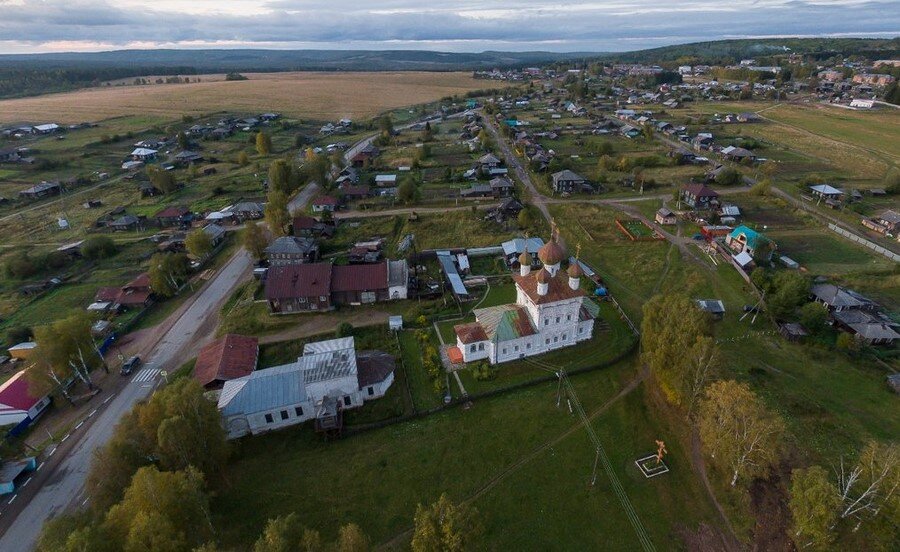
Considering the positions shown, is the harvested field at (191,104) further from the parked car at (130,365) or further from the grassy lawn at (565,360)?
the grassy lawn at (565,360)

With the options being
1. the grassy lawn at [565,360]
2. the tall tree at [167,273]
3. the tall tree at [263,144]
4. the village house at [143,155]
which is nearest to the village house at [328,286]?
the tall tree at [167,273]

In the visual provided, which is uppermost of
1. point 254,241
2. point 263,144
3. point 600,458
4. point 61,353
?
point 263,144

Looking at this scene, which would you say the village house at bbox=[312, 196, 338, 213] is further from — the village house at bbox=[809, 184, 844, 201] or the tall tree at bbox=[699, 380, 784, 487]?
the village house at bbox=[809, 184, 844, 201]

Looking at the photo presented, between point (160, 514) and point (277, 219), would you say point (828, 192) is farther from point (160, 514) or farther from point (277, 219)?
point (160, 514)

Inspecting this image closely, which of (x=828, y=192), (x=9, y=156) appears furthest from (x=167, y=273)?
(x=828, y=192)

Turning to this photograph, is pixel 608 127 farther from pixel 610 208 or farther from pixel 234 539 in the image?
pixel 234 539

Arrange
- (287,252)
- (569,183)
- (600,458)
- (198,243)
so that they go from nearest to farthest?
(600,458) < (287,252) < (198,243) < (569,183)
